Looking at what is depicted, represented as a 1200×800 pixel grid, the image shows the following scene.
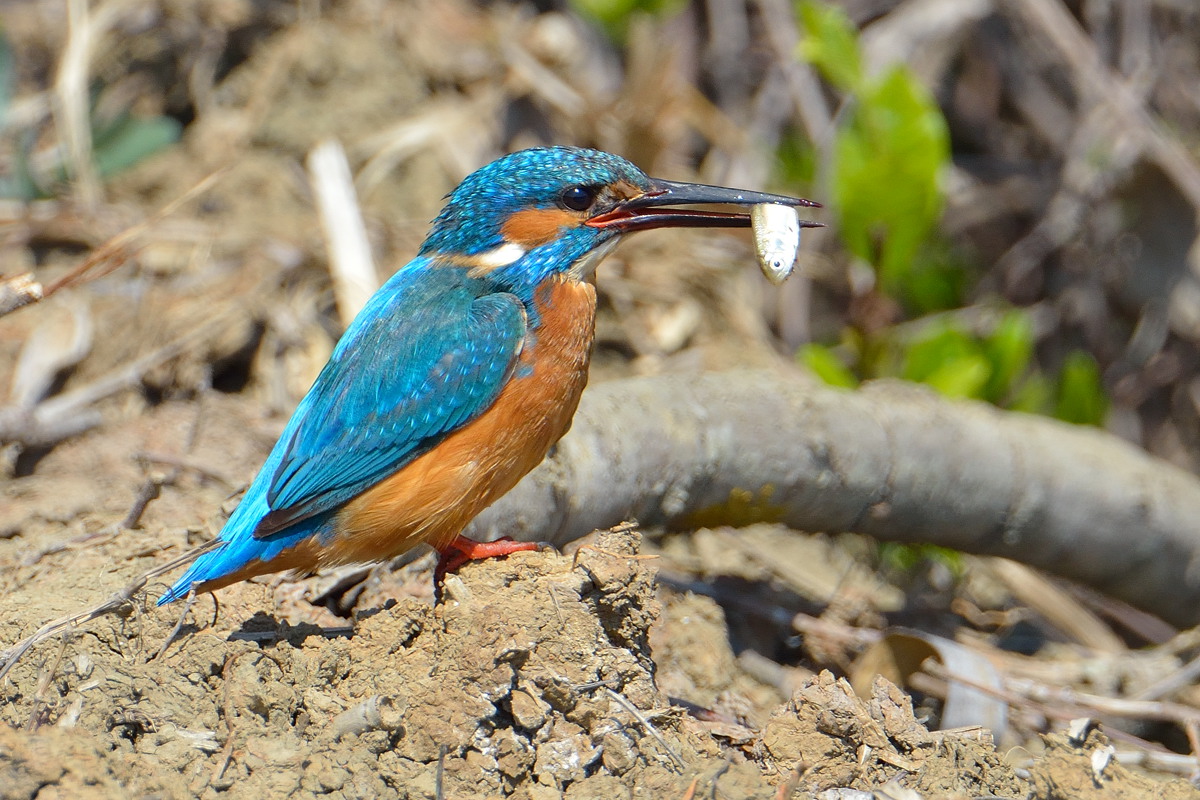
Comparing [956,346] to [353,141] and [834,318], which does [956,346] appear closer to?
[834,318]

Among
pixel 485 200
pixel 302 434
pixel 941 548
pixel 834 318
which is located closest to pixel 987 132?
pixel 834 318

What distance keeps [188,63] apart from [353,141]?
896mm

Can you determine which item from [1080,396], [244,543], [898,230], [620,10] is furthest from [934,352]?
[244,543]

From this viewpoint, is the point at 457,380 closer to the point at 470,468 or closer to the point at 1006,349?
the point at 470,468

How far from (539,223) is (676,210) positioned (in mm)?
360

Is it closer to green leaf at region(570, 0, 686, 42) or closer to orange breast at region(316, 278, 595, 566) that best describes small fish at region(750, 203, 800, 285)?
orange breast at region(316, 278, 595, 566)

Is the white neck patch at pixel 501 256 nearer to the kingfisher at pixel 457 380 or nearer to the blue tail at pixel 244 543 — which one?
the kingfisher at pixel 457 380

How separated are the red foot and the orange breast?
83 millimetres

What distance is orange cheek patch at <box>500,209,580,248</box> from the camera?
3232 millimetres

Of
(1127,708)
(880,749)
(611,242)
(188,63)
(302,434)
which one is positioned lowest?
(1127,708)

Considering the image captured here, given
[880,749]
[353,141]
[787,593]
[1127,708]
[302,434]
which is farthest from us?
[353,141]

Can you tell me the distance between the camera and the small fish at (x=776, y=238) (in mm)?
2932

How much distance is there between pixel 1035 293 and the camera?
6.00 meters

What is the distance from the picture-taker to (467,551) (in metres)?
3.03
